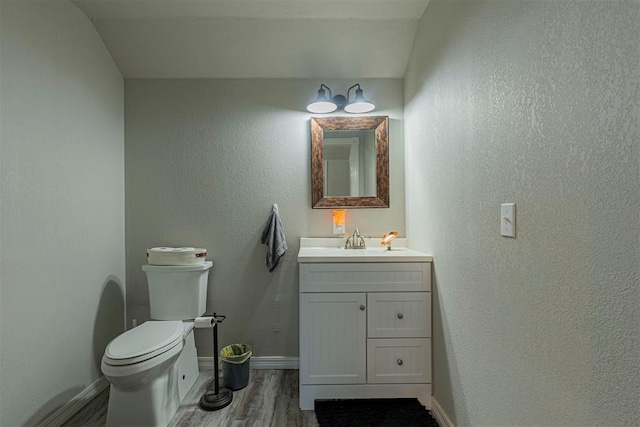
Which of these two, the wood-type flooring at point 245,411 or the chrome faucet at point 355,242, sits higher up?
the chrome faucet at point 355,242

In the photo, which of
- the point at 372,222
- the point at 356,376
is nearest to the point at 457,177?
the point at 372,222

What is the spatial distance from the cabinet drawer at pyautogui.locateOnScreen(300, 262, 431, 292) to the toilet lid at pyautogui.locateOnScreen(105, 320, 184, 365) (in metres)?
0.76

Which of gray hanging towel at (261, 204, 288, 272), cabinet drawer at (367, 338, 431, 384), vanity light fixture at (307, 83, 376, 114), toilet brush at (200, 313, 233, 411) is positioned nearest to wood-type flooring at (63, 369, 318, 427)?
toilet brush at (200, 313, 233, 411)

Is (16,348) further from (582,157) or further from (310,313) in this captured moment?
(582,157)

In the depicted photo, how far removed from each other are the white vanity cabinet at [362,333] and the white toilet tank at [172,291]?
2.64 feet

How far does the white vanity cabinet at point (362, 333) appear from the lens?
1.71 m

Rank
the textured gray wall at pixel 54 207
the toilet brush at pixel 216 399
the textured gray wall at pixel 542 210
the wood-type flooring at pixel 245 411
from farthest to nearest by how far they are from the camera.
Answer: the toilet brush at pixel 216 399 < the wood-type flooring at pixel 245 411 < the textured gray wall at pixel 54 207 < the textured gray wall at pixel 542 210

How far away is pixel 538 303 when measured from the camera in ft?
2.96

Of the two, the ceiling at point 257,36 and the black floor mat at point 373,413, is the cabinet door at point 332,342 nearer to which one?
the black floor mat at point 373,413

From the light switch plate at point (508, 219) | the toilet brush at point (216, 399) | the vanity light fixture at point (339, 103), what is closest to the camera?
the light switch plate at point (508, 219)

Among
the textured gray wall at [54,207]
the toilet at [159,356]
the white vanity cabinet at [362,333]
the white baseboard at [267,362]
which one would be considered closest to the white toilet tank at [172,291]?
the toilet at [159,356]

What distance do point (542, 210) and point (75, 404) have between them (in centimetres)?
250

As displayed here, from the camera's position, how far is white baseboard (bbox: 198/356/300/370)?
2.21m

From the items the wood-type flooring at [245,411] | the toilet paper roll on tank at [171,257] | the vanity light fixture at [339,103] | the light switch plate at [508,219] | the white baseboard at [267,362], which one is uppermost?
the vanity light fixture at [339,103]
